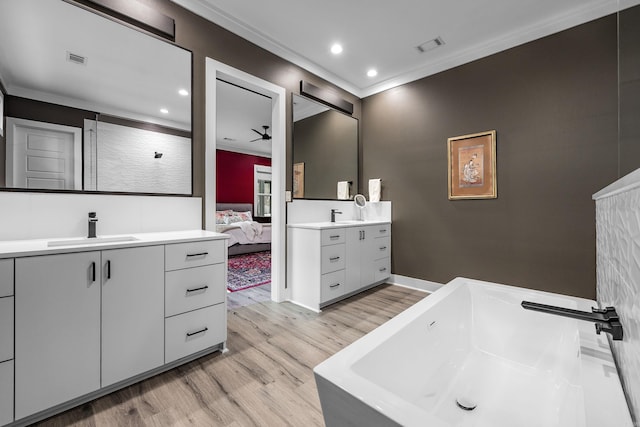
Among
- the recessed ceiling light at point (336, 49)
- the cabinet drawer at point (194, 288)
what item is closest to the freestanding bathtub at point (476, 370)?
the cabinet drawer at point (194, 288)

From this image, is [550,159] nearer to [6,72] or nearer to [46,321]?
[46,321]

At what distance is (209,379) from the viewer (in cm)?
165

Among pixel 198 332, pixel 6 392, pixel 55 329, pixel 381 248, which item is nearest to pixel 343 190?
pixel 381 248

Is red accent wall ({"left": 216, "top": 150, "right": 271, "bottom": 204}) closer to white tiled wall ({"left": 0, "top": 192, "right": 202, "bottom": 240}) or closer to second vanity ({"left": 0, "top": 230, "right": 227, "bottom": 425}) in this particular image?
white tiled wall ({"left": 0, "top": 192, "right": 202, "bottom": 240})

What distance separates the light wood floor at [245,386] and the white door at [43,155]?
4.19 ft

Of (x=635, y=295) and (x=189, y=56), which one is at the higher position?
(x=189, y=56)

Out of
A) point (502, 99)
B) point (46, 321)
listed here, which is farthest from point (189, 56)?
point (502, 99)

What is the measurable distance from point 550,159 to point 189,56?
10.8 feet

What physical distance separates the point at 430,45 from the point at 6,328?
3.81 metres

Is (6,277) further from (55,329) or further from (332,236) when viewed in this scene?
(332,236)

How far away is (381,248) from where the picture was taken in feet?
11.5

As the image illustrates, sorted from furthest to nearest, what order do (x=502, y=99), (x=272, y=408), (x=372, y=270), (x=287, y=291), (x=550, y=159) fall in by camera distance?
(x=372, y=270), (x=287, y=291), (x=502, y=99), (x=550, y=159), (x=272, y=408)

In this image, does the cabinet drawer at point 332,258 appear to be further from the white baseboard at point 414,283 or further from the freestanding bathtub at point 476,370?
the freestanding bathtub at point 476,370

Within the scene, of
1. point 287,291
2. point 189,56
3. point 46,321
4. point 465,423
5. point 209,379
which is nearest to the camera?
point 465,423
